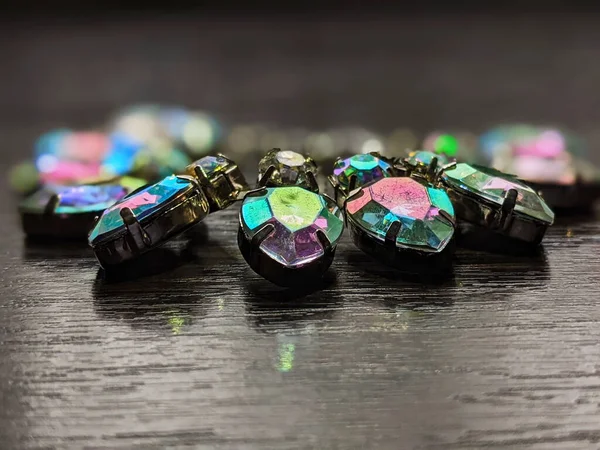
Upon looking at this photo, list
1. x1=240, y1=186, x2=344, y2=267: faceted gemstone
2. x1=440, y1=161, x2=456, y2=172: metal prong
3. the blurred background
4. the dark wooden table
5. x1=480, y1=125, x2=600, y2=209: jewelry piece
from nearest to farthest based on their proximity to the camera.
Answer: the dark wooden table → x1=240, y1=186, x2=344, y2=267: faceted gemstone → x1=440, y1=161, x2=456, y2=172: metal prong → x1=480, y1=125, x2=600, y2=209: jewelry piece → the blurred background

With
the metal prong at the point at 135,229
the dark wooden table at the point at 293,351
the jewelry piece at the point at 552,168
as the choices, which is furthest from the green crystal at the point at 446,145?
the metal prong at the point at 135,229

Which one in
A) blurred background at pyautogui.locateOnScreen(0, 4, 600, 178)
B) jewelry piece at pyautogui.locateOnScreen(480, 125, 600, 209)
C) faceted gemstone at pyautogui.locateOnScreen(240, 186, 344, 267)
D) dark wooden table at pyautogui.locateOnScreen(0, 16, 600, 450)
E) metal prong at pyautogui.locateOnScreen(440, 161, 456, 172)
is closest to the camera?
dark wooden table at pyautogui.locateOnScreen(0, 16, 600, 450)

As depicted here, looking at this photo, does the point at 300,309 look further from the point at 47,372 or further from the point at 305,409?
the point at 47,372

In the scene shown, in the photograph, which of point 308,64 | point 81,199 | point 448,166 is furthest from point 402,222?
point 308,64

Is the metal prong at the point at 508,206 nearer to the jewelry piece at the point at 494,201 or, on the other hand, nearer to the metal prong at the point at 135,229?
the jewelry piece at the point at 494,201

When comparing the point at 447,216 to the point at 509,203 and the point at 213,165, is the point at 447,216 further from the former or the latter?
the point at 213,165

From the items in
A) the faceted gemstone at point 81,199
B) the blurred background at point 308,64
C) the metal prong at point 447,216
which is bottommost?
the blurred background at point 308,64

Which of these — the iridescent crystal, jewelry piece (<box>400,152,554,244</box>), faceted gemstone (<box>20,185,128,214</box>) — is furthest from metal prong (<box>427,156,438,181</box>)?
faceted gemstone (<box>20,185,128,214</box>)

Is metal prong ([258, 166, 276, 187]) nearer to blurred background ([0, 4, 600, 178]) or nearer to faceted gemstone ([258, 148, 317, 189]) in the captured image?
faceted gemstone ([258, 148, 317, 189])
